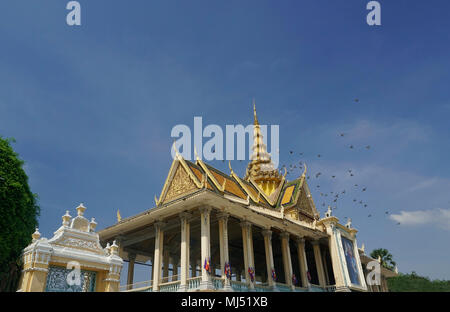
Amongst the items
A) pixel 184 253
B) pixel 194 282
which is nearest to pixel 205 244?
pixel 184 253

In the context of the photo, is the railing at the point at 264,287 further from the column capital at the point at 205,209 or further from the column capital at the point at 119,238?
→ the column capital at the point at 119,238

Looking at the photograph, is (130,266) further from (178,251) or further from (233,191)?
(233,191)

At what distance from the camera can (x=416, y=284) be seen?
43.6 metres

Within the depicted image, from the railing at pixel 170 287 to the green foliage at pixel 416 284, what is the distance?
118 ft

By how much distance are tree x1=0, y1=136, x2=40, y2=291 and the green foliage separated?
43503mm

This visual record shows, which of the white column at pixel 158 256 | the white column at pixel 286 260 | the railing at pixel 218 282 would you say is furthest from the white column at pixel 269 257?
the white column at pixel 158 256

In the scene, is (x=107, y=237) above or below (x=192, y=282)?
above

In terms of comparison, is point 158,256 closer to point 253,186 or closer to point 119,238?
point 119,238

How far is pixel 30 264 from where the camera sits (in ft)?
25.3

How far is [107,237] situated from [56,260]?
17175mm

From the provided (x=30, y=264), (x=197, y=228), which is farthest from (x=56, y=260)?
(x=197, y=228)

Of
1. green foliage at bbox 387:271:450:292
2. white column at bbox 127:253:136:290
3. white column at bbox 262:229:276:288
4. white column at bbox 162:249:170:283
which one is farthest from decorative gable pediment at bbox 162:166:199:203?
green foliage at bbox 387:271:450:292

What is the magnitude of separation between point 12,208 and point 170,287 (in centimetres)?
882

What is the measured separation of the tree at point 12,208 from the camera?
1387 cm
